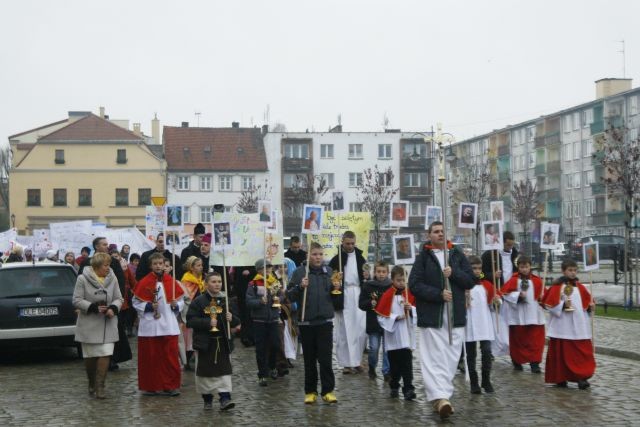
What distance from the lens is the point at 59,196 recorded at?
92000 millimetres

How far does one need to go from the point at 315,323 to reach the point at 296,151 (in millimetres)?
88260

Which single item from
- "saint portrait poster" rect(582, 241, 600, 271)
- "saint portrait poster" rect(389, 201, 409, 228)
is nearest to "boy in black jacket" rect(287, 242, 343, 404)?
"saint portrait poster" rect(582, 241, 600, 271)

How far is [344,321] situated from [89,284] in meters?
3.95

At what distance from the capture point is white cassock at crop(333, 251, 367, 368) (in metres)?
15.6

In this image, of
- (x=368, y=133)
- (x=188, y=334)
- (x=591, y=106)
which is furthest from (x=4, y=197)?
(x=188, y=334)

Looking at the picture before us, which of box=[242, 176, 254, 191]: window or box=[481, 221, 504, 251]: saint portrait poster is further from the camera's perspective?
box=[242, 176, 254, 191]: window

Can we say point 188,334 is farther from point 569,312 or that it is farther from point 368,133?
point 368,133

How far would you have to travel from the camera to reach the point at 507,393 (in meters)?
13.1

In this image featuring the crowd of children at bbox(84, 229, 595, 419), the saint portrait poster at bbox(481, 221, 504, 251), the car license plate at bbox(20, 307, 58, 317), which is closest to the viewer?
the crowd of children at bbox(84, 229, 595, 419)

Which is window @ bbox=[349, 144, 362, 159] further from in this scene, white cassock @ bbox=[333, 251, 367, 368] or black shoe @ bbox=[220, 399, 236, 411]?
black shoe @ bbox=[220, 399, 236, 411]

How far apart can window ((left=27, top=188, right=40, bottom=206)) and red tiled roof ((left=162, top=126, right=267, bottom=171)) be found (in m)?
11.4

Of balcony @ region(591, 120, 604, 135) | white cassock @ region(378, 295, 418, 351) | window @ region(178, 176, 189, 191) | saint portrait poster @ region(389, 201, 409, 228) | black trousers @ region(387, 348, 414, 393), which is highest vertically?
balcony @ region(591, 120, 604, 135)

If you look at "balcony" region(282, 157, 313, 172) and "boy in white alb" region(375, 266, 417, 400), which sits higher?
"balcony" region(282, 157, 313, 172)

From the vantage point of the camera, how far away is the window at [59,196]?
91.8m
